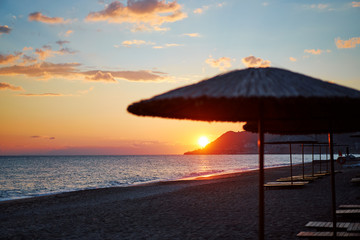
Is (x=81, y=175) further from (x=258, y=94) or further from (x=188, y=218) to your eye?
(x=258, y=94)

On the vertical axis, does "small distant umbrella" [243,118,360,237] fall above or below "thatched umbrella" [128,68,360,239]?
below

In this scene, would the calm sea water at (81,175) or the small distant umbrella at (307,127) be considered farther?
the calm sea water at (81,175)

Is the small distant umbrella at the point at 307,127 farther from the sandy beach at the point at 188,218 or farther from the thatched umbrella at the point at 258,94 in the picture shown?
the sandy beach at the point at 188,218

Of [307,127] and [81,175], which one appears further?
[81,175]

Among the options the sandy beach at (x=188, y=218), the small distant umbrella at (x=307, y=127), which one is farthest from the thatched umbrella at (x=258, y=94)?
the sandy beach at (x=188, y=218)

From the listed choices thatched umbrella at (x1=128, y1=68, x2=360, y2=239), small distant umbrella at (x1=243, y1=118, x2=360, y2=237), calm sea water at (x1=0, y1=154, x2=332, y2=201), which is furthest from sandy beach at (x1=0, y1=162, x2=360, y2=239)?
calm sea water at (x1=0, y1=154, x2=332, y2=201)

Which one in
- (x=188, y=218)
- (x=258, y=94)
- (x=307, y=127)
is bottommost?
(x=188, y=218)

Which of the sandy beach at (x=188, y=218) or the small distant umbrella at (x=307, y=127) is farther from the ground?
the small distant umbrella at (x=307, y=127)

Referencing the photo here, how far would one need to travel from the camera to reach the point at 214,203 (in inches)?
512

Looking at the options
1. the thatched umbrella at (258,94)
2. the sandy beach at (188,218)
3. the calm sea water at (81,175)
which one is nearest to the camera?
the thatched umbrella at (258,94)

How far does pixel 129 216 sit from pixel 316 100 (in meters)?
9.02

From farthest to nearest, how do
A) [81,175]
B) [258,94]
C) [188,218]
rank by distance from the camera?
1. [81,175]
2. [188,218]
3. [258,94]

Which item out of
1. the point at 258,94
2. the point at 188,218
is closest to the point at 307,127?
the point at 258,94

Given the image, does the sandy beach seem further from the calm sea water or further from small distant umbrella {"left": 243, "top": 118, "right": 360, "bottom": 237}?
the calm sea water
